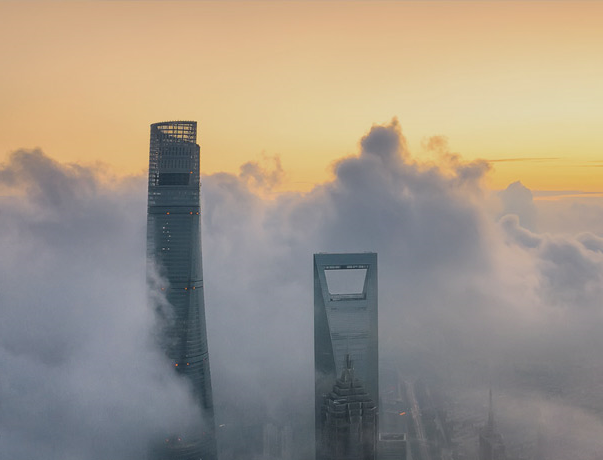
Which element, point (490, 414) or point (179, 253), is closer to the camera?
point (179, 253)

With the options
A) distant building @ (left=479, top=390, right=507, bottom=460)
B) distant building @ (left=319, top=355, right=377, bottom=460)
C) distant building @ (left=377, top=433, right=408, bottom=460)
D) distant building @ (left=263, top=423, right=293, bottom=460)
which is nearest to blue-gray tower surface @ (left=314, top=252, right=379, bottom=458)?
distant building @ (left=263, top=423, right=293, bottom=460)

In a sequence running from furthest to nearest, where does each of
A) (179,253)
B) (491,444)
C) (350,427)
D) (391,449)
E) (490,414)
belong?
(490,414) → (491,444) → (179,253) → (391,449) → (350,427)

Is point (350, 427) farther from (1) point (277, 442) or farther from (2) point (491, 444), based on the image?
(2) point (491, 444)

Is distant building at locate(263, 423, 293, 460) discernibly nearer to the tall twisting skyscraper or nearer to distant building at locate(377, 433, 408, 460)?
the tall twisting skyscraper

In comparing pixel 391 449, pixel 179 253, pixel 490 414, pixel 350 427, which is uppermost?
pixel 179 253

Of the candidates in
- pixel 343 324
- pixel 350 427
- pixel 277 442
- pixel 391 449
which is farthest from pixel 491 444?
pixel 350 427

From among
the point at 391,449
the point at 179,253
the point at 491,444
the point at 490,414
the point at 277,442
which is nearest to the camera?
the point at 391,449

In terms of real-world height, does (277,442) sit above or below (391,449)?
below
